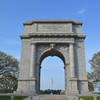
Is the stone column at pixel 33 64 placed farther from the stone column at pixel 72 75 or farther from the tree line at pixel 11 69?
the tree line at pixel 11 69

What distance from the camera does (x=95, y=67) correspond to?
3684 cm

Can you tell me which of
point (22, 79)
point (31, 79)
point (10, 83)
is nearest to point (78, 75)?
point (31, 79)

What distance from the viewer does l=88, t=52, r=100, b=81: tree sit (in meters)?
36.6

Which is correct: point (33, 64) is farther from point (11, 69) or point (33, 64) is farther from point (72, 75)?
point (11, 69)

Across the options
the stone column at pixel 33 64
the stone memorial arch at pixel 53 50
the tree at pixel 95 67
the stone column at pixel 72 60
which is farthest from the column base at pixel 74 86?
the tree at pixel 95 67

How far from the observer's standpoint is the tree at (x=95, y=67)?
120ft

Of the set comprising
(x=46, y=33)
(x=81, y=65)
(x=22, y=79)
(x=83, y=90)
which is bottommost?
(x=83, y=90)

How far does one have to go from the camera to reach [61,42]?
88.5 ft

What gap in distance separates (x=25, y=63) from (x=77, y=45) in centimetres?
1057

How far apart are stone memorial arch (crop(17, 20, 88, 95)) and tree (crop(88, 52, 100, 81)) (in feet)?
38.0

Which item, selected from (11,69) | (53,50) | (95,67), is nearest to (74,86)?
(53,50)

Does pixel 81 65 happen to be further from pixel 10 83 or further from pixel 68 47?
pixel 10 83

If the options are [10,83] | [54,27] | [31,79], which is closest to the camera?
[31,79]

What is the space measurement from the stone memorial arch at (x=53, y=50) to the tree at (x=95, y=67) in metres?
11.6
